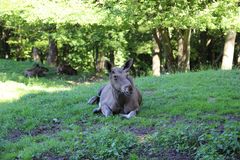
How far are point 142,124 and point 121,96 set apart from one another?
67.2 inches

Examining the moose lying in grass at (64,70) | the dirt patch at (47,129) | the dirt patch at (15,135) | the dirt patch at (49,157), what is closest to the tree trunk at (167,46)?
the moose lying in grass at (64,70)

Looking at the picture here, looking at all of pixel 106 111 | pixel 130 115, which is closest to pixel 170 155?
pixel 130 115

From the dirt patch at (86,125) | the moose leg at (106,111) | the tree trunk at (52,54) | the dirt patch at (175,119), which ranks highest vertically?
the tree trunk at (52,54)

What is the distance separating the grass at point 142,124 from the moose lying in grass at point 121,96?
12.8 inches

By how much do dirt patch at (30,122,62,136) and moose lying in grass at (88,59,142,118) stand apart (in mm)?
1366

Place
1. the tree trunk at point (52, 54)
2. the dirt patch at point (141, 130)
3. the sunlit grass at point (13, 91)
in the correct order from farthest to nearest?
the tree trunk at point (52, 54) < the sunlit grass at point (13, 91) < the dirt patch at point (141, 130)

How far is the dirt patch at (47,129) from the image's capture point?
10172 millimetres

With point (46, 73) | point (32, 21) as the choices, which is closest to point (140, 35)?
point (46, 73)

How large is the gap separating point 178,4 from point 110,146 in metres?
14.4

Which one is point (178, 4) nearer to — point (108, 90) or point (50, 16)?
point (50, 16)

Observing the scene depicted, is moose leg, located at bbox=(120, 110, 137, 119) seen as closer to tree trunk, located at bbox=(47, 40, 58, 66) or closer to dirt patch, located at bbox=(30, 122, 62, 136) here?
dirt patch, located at bbox=(30, 122, 62, 136)

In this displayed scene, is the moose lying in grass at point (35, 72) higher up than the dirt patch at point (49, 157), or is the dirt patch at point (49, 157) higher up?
the moose lying in grass at point (35, 72)

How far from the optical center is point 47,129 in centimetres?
1049

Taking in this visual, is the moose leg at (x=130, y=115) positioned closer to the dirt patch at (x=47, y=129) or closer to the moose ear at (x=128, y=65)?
the moose ear at (x=128, y=65)
